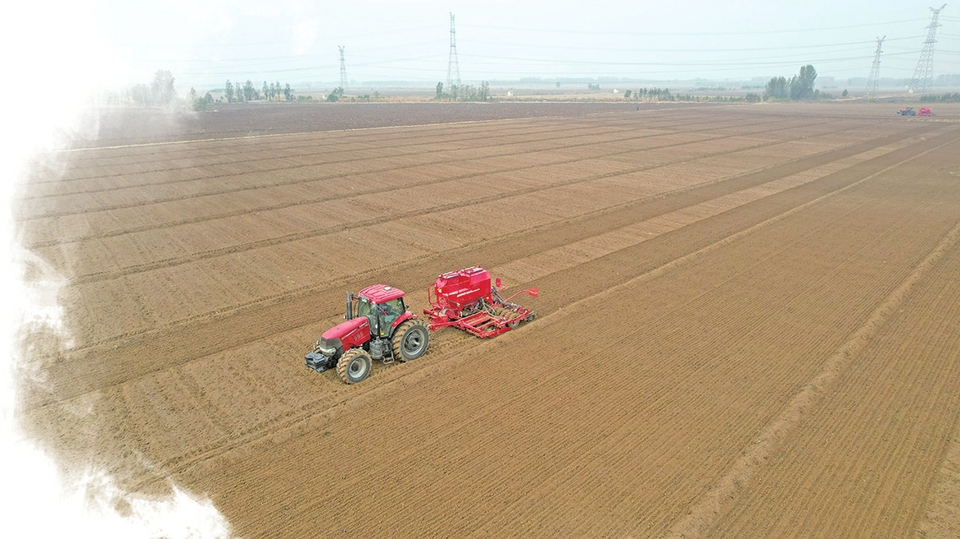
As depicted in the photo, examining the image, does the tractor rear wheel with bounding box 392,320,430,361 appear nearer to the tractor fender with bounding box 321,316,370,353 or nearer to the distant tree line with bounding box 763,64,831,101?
the tractor fender with bounding box 321,316,370,353

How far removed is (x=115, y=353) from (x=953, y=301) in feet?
80.1

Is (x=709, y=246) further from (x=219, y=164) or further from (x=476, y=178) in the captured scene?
(x=219, y=164)

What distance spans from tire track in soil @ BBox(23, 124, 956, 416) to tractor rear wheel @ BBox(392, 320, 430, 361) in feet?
12.9

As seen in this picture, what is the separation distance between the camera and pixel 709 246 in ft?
75.3

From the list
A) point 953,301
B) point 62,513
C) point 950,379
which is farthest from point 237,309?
point 953,301

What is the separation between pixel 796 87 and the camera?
17638 cm

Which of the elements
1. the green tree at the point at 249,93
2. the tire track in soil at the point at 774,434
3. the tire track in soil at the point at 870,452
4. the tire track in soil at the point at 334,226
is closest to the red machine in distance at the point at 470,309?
the tire track in soil at the point at 774,434

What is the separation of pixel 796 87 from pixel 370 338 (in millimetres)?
201768

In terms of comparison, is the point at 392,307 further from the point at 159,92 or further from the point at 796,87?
the point at 796,87

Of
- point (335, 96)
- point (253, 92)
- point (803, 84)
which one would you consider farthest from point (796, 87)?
point (253, 92)

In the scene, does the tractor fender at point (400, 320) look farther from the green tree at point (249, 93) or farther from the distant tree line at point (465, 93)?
the green tree at point (249, 93)

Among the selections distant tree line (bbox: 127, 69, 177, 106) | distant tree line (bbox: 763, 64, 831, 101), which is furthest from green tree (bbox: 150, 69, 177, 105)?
distant tree line (bbox: 763, 64, 831, 101)

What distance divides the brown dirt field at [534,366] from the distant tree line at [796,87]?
557 ft

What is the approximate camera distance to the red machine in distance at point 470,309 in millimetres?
15422
